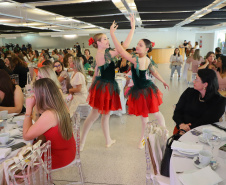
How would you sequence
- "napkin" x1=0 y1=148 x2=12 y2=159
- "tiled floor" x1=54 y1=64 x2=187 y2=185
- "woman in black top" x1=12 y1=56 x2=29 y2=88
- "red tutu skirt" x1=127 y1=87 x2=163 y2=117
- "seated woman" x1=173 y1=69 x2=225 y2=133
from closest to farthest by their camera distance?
"napkin" x1=0 y1=148 x2=12 y2=159 → "seated woman" x1=173 y1=69 x2=225 y2=133 → "tiled floor" x1=54 y1=64 x2=187 y2=185 → "red tutu skirt" x1=127 y1=87 x2=163 y2=117 → "woman in black top" x1=12 y1=56 x2=29 y2=88

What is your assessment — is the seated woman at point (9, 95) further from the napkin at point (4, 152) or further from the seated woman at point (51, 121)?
the napkin at point (4, 152)

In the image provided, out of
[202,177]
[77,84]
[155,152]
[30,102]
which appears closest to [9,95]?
[30,102]

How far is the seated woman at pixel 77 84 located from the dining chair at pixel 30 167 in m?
2.05

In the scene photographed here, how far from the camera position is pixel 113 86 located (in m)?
3.27

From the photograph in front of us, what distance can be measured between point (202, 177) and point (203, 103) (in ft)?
4.18

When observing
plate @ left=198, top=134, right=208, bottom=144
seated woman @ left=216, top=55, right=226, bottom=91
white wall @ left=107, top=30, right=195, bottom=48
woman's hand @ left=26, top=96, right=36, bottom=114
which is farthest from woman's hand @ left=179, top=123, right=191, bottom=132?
white wall @ left=107, top=30, right=195, bottom=48

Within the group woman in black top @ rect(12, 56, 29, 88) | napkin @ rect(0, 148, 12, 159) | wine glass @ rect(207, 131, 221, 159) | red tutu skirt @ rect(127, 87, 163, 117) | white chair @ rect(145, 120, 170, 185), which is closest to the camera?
napkin @ rect(0, 148, 12, 159)

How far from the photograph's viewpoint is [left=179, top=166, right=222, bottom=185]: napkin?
4.51ft

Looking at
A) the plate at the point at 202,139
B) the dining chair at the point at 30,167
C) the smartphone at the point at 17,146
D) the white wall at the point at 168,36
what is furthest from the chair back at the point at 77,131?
the white wall at the point at 168,36

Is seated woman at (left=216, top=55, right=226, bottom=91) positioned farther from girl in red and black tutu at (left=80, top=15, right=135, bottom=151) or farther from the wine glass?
the wine glass

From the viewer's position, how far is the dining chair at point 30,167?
1469 mm

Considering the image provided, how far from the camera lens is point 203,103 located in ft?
8.29

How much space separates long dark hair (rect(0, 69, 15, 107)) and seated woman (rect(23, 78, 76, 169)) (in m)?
1.09

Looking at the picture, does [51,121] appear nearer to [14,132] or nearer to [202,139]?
[14,132]
